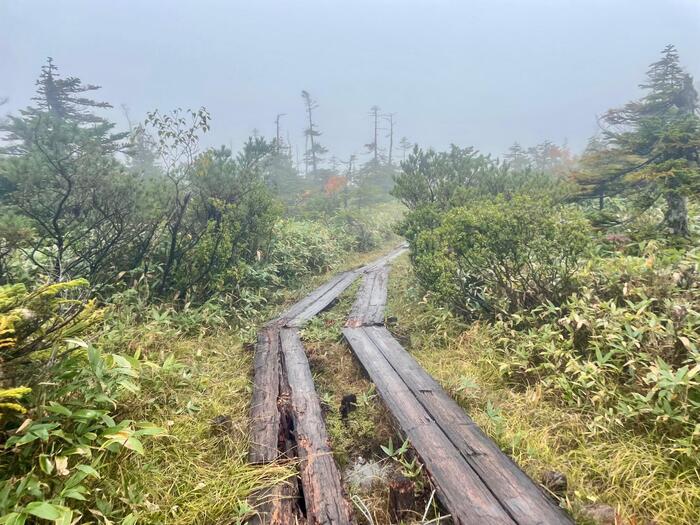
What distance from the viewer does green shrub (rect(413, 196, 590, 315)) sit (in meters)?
5.25

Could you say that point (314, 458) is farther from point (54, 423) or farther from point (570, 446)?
→ point (570, 446)

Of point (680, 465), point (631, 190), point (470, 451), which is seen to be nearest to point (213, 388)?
point (470, 451)

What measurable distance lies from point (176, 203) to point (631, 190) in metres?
9.67

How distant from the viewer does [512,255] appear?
567 centimetres

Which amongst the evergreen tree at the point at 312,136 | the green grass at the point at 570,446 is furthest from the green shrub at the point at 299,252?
the evergreen tree at the point at 312,136

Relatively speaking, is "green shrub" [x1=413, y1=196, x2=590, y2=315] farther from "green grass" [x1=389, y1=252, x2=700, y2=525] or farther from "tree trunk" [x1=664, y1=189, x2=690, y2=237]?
"tree trunk" [x1=664, y1=189, x2=690, y2=237]

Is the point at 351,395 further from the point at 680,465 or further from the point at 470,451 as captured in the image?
the point at 680,465

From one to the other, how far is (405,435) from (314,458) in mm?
907

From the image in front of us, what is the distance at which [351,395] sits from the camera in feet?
14.3

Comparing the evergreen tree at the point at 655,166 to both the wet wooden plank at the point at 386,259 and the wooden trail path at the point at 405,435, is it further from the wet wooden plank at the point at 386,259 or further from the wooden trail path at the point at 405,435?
the wet wooden plank at the point at 386,259

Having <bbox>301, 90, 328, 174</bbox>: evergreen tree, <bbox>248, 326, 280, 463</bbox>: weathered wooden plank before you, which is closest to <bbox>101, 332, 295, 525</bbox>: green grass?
<bbox>248, 326, 280, 463</bbox>: weathered wooden plank

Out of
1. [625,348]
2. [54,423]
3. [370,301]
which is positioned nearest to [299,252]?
[370,301]

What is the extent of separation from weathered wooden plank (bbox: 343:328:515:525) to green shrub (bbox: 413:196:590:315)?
2357 millimetres

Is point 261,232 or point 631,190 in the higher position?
point 631,190
